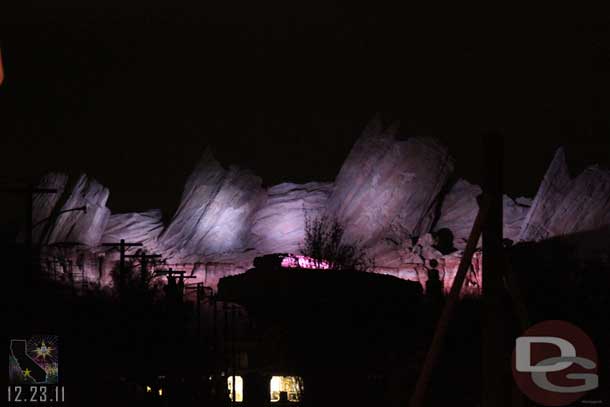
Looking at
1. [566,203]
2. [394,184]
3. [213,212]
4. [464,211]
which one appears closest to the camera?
[566,203]

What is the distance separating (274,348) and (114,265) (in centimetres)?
8438

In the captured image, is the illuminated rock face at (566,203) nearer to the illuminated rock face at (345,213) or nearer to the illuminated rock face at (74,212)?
the illuminated rock face at (345,213)

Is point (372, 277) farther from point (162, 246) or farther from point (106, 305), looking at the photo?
point (162, 246)

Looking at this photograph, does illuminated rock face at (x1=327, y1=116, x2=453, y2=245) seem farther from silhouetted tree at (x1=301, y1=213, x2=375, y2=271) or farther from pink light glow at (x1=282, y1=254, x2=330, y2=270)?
pink light glow at (x1=282, y1=254, x2=330, y2=270)

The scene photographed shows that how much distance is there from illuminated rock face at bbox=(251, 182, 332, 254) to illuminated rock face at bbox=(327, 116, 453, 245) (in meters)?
8.29

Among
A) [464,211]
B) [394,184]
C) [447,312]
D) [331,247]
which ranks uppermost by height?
[394,184]

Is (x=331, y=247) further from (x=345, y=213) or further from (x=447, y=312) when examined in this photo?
(x=447, y=312)

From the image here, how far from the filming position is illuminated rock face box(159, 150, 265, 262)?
5020 inches

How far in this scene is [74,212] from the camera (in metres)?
126

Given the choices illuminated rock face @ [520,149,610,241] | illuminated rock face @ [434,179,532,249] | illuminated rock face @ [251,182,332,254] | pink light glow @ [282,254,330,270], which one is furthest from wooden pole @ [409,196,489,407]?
illuminated rock face @ [251,182,332,254]

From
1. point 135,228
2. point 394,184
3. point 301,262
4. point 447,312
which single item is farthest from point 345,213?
point 447,312

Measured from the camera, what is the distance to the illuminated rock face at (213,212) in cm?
12750

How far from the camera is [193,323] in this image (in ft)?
325

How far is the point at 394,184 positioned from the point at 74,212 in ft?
116
